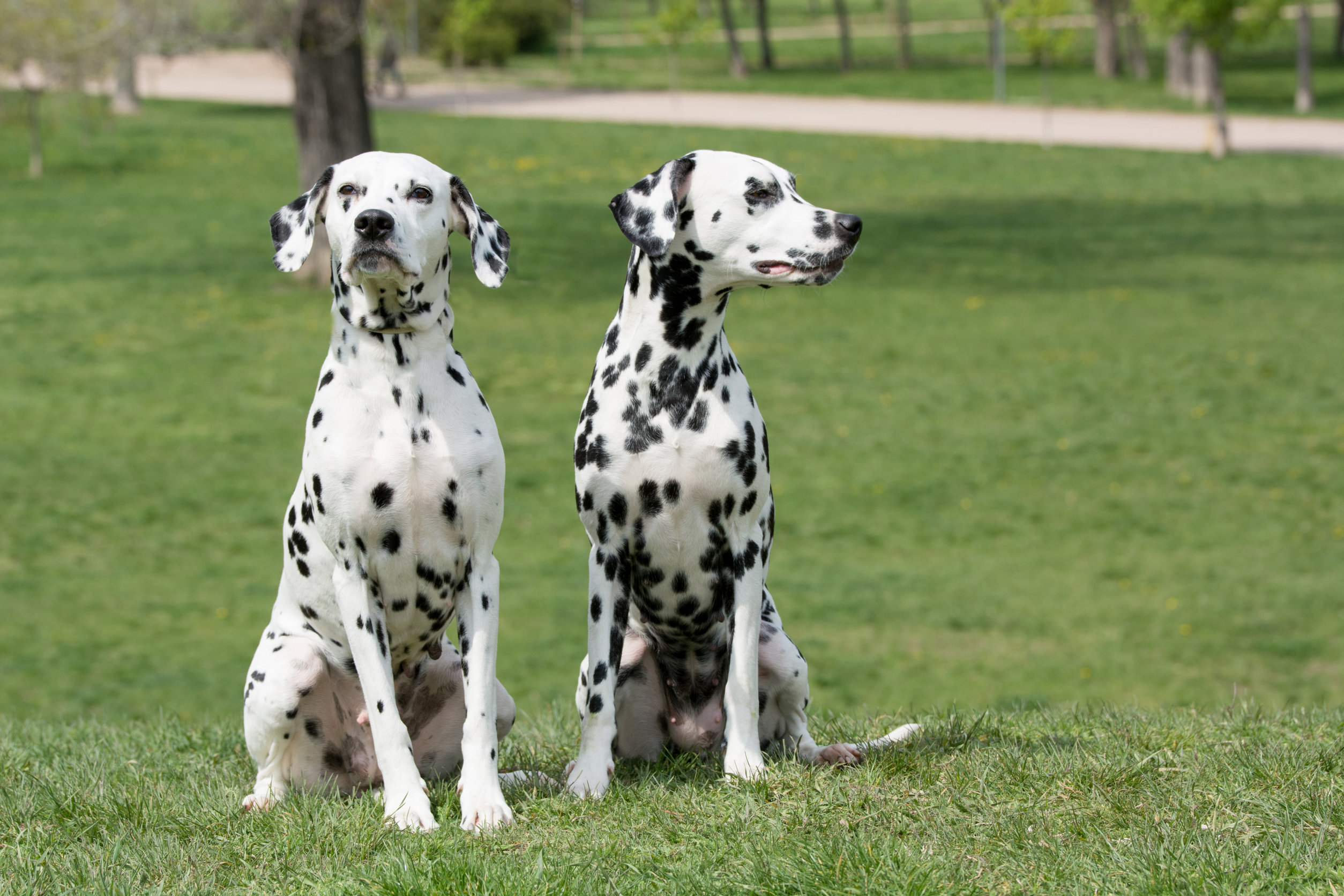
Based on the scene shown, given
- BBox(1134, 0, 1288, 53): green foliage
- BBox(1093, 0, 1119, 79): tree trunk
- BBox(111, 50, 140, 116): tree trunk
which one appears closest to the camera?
BBox(1134, 0, 1288, 53): green foliage

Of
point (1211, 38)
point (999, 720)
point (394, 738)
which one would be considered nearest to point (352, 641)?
point (394, 738)

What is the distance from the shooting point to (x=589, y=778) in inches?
183

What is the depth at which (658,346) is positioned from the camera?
4.68 metres

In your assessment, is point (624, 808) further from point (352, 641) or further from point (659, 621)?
point (352, 641)

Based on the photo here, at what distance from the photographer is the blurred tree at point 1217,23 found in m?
29.2

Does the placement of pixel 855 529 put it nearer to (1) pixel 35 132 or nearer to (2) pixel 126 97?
(1) pixel 35 132

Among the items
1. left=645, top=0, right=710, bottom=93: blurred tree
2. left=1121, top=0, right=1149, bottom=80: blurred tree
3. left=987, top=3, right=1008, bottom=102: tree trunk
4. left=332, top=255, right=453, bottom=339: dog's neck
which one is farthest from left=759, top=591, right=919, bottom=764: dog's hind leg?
left=1121, top=0, right=1149, bottom=80: blurred tree

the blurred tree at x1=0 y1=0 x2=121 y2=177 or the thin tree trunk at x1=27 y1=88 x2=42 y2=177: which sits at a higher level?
the blurred tree at x1=0 y1=0 x2=121 y2=177

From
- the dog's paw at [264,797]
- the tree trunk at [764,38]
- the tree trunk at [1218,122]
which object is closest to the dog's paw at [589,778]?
the dog's paw at [264,797]

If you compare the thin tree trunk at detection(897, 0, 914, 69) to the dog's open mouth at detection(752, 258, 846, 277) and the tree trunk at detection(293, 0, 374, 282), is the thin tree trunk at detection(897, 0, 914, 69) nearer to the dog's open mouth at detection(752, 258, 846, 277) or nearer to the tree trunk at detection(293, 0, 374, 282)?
the tree trunk at detection(293, 0, 374, 282)

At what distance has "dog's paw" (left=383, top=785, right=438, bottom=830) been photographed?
4.25 metres

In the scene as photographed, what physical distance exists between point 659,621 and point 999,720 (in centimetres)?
179

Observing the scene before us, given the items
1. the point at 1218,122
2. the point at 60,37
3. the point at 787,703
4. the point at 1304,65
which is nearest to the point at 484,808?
the point at 787,703

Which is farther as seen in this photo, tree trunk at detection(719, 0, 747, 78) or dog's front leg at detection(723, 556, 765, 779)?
tree trunk at detection(719, 0, 747, 78)
